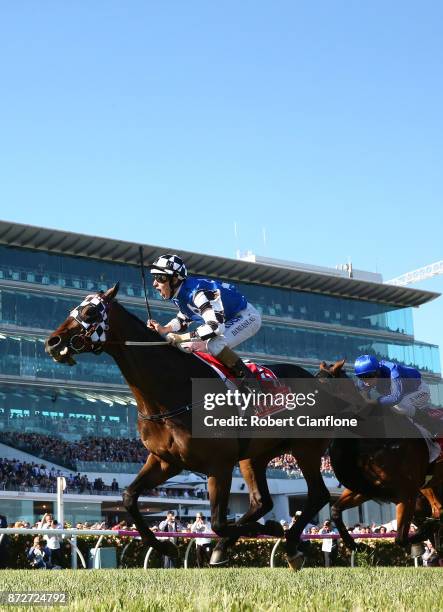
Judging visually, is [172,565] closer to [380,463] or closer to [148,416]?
[380,463]

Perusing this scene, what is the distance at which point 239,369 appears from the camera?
8.13m

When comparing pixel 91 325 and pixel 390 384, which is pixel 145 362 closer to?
pixel 91 325

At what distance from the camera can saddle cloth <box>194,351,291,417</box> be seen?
8.09 meters

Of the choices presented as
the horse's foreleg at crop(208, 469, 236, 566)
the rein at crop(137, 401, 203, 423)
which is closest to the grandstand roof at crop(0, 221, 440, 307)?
the rein at crop(137, 401, 203, 423)

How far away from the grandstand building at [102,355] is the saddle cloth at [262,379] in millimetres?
30706

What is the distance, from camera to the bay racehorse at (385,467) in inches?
378

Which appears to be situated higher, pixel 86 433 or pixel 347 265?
pixel 347 265

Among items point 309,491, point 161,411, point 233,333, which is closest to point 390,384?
point 309,491

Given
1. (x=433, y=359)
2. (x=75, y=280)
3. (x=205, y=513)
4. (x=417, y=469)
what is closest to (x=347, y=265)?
(x=433, y=359)

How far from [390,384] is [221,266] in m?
53.7

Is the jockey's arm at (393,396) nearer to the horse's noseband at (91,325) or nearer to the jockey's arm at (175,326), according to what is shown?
the jockey's arm at (175,326)

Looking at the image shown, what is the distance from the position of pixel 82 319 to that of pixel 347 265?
72449 millimetres

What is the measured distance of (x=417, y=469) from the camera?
32.2 feet

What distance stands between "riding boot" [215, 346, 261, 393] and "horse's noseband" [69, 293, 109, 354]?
977 mm
